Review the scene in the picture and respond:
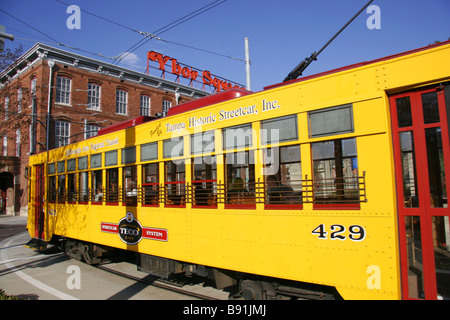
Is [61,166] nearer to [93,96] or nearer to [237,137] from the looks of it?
[237,137]

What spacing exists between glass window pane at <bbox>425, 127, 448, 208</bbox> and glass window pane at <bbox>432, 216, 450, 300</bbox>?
206 millimetres

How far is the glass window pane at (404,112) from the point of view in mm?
3416

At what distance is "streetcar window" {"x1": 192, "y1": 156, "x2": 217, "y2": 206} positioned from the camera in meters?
5.02

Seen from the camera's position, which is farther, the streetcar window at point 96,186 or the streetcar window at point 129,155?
the streetcar window at point 96,186

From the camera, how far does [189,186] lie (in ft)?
17.4

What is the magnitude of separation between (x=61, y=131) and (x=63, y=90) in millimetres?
3068

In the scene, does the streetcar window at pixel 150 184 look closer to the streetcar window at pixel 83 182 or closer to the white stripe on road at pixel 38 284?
the white stripe on road at pixel 38 284

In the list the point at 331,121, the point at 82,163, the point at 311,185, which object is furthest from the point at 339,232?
the point at 82,163

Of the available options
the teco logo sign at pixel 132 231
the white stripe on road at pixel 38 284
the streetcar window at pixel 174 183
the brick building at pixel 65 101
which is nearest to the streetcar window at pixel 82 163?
the teco logo sign at pixel 132 231

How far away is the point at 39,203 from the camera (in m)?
10.6

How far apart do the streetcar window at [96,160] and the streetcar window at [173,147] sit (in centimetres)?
260

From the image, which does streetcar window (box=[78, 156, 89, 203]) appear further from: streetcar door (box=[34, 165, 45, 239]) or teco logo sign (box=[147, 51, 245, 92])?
teco logo sign (box=[147, 51, 245, 92])
